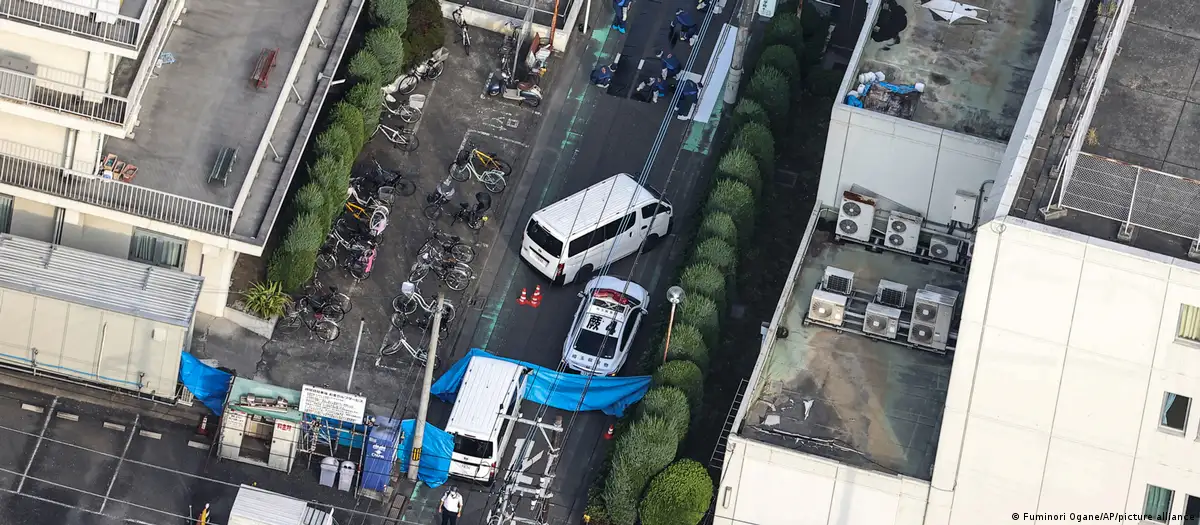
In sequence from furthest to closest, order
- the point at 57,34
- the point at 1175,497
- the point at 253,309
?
1. the point at 253,309
2. the point at 57,34
3. the point at 1175,497

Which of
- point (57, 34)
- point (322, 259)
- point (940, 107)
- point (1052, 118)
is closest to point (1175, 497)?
point (1052, 118)

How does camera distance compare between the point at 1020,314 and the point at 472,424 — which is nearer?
the point at 1020,314

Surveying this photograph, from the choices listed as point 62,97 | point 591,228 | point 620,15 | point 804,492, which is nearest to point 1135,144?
point 804,492

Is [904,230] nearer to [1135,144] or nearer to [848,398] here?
[848,398]

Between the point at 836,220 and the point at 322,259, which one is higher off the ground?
the point at 836,220

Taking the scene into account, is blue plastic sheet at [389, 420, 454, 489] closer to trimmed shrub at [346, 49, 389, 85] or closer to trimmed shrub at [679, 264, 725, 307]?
trimmed shrub at [679, 264, 725, 307]

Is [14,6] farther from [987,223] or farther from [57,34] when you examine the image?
[987,223]
